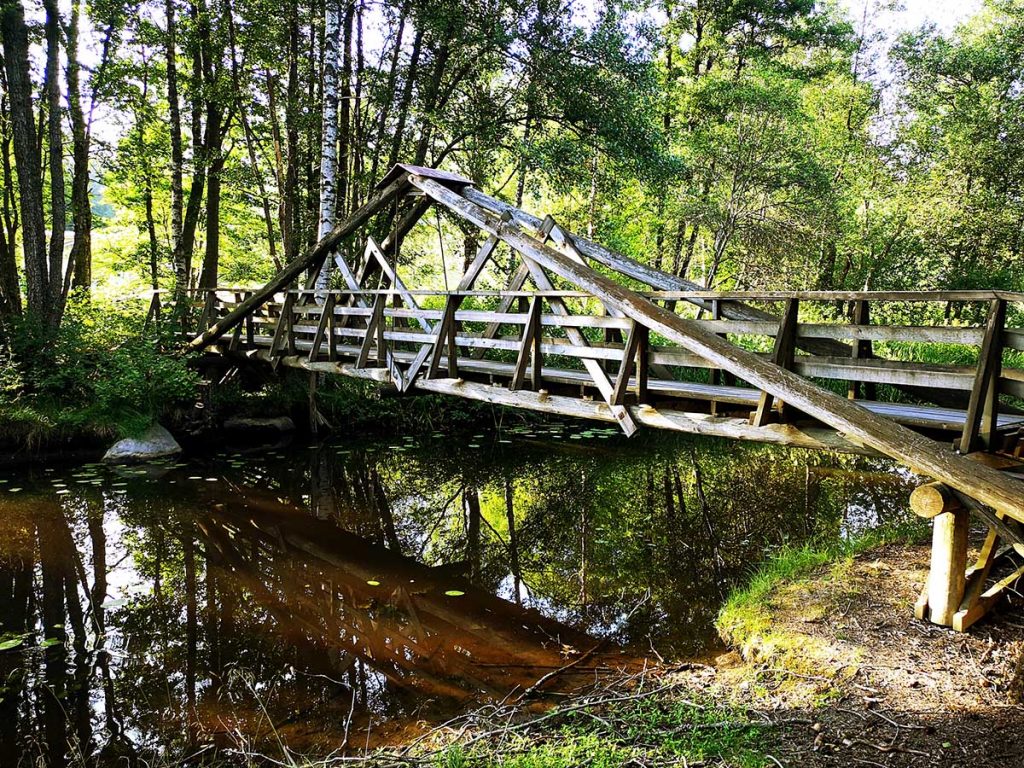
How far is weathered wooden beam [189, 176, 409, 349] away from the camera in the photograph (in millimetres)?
9570

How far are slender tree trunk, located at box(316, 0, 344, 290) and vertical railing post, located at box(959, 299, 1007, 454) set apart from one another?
9.70 meters

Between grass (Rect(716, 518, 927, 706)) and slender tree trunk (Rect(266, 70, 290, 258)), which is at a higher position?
slender tree trunk (Rect(266, 70, 290, 258))

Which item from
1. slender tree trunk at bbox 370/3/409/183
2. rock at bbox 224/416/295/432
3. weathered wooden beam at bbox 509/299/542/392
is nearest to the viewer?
weathered wooden beam at bbox 509/299/542/392

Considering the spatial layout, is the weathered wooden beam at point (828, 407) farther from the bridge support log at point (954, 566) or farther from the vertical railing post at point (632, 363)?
the bridge support log at point (954, 566)

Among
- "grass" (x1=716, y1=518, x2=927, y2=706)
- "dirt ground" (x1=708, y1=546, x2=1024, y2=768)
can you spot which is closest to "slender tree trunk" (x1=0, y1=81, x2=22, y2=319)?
"grass" (x1=716, y1=518, x2=927, y2=706)

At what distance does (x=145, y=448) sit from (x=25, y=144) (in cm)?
551

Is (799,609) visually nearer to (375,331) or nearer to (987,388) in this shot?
(987,388)

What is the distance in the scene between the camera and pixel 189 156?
1576 cm

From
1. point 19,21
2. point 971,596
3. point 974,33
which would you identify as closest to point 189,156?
point 19,21

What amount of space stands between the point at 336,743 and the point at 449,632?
5.19 ft

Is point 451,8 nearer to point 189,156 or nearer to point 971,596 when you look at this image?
point 189,156

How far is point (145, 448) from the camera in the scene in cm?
1060

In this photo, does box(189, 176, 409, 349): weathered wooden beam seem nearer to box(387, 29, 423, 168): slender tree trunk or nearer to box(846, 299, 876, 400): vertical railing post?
box(387, 29, 423, 168): slender tree trunk

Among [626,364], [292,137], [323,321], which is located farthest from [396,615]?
[292,137]
